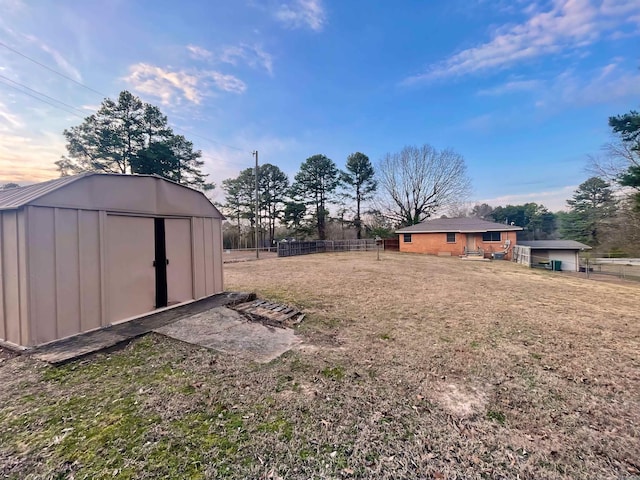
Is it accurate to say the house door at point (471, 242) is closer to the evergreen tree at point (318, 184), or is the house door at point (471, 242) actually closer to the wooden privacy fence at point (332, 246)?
the wooden privacy fence at point (332, 246)

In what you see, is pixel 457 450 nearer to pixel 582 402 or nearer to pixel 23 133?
pixel 582 402

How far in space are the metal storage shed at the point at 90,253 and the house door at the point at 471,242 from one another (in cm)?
2167

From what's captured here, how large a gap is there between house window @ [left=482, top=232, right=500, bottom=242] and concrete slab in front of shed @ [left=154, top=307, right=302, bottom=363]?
21.3 m

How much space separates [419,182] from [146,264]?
28344 mm

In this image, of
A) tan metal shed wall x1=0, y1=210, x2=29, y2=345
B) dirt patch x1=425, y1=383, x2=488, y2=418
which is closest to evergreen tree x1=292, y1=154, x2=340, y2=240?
tan metal shed wall x1=0, y1=210, x2=29, y2=345

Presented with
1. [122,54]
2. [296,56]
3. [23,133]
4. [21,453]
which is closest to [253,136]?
[296,56]

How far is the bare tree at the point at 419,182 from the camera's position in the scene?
2731 cm

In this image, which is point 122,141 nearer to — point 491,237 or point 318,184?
point 318,184

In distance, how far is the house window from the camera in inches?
788

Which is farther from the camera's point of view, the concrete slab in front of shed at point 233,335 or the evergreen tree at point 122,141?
the evergreen tree at point 122,141

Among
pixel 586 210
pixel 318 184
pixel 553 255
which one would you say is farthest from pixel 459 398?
pixel 586 210

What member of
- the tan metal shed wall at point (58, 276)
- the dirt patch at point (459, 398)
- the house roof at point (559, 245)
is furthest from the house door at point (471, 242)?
the tan metal shed wall at point (58, 276)

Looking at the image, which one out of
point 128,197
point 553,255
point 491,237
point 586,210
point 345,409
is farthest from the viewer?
point 586,210

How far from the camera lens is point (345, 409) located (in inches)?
93.7
